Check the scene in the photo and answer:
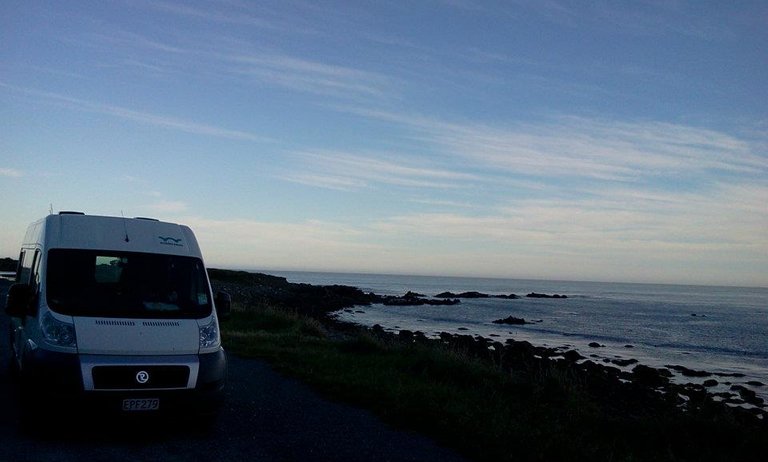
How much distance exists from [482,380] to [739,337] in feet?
125

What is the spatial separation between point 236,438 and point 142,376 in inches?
52.7

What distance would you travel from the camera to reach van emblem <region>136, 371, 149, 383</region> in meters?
6.97

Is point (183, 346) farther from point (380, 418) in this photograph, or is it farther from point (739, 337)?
point (739, 337)

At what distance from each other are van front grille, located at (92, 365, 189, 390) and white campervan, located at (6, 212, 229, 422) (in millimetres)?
11

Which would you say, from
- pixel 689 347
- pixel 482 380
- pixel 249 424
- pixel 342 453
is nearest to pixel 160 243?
pixel 249 424

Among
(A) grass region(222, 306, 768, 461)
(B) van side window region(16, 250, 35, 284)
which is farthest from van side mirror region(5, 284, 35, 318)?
(A) grass region(222, 306, 768, 461)

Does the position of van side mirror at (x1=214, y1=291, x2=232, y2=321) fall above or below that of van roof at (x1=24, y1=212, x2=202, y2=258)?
below

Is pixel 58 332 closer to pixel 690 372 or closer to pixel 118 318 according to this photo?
pixel 118 318

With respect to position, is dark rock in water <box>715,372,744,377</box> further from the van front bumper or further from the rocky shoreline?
the van front bumper

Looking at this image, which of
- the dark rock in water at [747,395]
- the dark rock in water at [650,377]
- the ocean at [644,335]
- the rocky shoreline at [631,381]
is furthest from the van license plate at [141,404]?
the ocean at [644,335]

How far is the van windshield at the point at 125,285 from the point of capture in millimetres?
7461

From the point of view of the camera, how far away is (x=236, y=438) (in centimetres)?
748

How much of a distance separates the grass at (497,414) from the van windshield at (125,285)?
325 centimetres

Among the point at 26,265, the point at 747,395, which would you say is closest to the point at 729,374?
the point at 747,395
